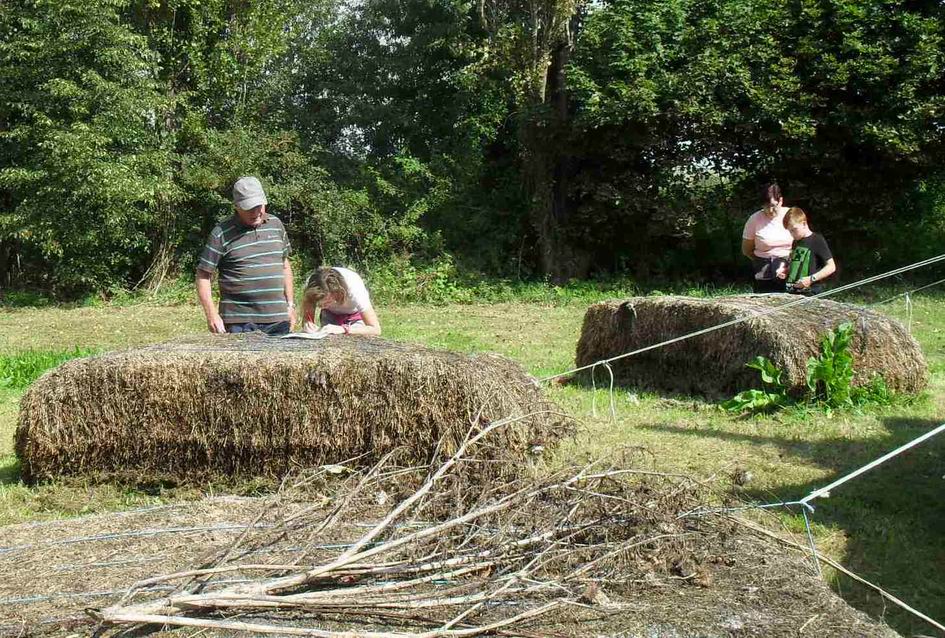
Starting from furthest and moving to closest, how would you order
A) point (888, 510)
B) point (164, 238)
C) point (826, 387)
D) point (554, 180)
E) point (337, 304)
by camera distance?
point (164, 238), point (554, 180), point (826, 387), point (337, 304), point (888, 510)

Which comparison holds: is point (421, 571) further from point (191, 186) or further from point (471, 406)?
point (191, 186)

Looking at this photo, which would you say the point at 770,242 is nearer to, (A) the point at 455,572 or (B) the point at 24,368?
(A) the point at 455,572

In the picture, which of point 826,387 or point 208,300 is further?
point 826,387

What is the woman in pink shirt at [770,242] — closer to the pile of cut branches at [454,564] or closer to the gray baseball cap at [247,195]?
the gray baseball cap at [247,195]

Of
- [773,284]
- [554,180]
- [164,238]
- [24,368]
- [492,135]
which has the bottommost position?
[24,368]

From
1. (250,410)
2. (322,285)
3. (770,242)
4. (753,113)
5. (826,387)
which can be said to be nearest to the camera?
(250,410)

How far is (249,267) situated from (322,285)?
498mm

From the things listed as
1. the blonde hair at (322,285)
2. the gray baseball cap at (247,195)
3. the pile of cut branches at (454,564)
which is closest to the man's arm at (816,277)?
the blonde hair at (322,285)

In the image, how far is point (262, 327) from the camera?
6.48 meters

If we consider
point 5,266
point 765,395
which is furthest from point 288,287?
point 5,266

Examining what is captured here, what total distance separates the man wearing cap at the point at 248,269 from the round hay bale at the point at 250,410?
1.01 meters

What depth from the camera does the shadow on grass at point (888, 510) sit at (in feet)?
13.2

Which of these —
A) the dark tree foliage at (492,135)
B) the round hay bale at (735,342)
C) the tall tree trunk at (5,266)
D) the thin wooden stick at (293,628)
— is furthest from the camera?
the tall tree trunk at (5,266)

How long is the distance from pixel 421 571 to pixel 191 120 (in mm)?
17587
